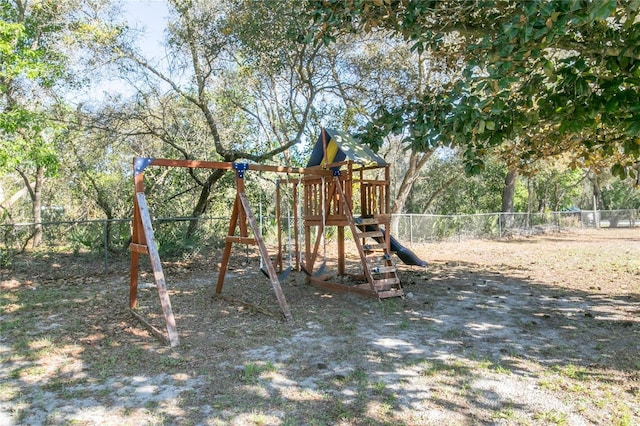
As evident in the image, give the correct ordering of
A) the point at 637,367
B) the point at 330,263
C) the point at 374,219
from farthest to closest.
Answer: the point at 330,263
the point at 374,219
the point at 637,367

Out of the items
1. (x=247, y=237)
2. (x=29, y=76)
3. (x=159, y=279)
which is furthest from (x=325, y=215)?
(x=29, y=76)

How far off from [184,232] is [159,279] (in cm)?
718

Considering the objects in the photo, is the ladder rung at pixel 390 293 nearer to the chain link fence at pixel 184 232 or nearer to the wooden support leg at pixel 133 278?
the chain link fence at pixel 184 232

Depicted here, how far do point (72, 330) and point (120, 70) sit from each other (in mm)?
7977

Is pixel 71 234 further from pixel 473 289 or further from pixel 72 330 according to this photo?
pixel 473 289

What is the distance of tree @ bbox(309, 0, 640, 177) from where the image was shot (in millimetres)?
3760

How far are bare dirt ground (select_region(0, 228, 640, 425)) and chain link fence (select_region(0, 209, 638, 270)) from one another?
8.03 feet

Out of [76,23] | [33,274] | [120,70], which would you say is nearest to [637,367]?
[33,274]

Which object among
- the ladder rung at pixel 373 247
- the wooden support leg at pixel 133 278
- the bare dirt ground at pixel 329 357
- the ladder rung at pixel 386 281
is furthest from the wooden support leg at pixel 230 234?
the ladder rung at pixel 386 281

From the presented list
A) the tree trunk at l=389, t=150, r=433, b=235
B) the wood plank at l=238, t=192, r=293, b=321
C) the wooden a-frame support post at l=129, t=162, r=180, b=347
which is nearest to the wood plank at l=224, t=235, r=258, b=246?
the wood plank at l=238, t=192, r=293, b=321

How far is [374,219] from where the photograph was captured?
8.36 m

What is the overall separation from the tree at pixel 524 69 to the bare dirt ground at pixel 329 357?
7.07 ft

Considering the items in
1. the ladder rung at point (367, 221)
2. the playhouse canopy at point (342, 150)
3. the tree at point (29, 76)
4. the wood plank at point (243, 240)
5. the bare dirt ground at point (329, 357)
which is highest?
the tree at point (29, 76)

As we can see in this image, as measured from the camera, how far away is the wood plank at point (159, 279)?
201 inches
